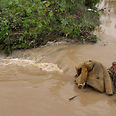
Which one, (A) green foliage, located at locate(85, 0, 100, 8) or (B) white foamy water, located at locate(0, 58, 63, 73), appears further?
(A) green foliage, located at locate(85, 0, 100, 8)

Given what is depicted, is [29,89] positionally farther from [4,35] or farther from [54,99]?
[4,35]

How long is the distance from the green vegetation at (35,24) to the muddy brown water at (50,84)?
0.49 metres

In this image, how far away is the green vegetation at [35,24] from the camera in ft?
19.0

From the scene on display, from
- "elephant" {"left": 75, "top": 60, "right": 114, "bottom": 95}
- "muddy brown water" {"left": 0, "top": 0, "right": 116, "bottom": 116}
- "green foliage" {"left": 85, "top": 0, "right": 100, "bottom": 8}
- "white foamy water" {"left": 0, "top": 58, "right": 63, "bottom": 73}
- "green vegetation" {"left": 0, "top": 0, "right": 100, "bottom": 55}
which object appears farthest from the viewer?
"green foliage" {"left": 85, "top": 0, "right": 100, "bottom": 8}

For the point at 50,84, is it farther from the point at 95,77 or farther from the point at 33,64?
the point at 33,64

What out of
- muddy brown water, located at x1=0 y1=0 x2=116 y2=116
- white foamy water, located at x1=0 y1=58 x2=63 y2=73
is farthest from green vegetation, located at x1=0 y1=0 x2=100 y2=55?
white foamy water, located at x1=0 y1=58 x2=63 y2=73

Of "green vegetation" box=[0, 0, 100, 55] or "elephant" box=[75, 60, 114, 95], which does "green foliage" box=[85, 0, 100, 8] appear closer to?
"green vegetation" box=[0, 0, 100, 55]

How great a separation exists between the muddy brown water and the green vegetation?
49 centimetres

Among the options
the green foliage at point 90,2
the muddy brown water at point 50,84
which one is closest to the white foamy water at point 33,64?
the muddy brown water at point 50,84

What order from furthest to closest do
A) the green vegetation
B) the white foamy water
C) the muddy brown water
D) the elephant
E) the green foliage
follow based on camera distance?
the green foliage → the green vegetation → the white foamy water → the elephant → the muddy brown water

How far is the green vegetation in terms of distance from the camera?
227 inches

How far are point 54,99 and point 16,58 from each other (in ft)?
10.0

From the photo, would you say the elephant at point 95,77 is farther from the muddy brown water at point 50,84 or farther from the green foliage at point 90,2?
the green foliage at point 90,2

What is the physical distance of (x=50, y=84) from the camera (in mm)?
3469
